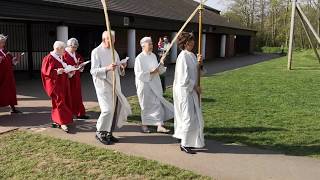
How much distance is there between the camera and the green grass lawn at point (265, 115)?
697cm

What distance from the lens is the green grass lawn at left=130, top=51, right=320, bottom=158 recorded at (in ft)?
22.9

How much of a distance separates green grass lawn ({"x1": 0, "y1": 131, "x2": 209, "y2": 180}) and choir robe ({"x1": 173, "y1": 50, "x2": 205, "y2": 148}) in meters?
0.80

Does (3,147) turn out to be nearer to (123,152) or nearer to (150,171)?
(123,152)

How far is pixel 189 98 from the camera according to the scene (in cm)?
618

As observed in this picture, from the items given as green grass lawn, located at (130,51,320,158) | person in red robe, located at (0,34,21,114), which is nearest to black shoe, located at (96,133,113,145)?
green grass lawn, located at (130,51,320,158)

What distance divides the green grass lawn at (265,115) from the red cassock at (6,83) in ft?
9.09

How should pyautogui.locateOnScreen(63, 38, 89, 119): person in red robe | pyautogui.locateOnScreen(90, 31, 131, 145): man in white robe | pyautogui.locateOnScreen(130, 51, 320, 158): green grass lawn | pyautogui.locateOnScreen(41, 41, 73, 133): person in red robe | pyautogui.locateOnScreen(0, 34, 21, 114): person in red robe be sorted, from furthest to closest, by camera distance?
pyautogui.locateOnScreen(0, 34, 21, 114): person in red robe, pyautogui.locateOnScreen(63, 38, 89, 119): person in red robe, pyautogui.locateOnScreen(41, 41, 73, 133): person in red robe, pyautogui.locateOnScreen(130, 51, 320, 158): green grass lawn, pyautogui.locateOnScreen(90, 31, 131, 145): man in white robe

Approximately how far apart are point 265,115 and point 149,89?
10.7 feet

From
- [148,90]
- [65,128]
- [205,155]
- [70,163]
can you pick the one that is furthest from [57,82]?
[205,155]

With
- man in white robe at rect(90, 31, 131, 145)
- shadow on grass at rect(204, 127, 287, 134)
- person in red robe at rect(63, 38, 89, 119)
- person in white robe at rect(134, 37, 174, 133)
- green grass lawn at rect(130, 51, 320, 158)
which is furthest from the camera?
person in red robe at rect(63, 38, 89, 119)

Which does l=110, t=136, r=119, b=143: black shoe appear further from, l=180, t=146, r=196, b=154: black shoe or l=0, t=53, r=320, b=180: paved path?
l=180, t=146, r=196, b=154: black shoe

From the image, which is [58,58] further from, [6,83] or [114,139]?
[6,83]

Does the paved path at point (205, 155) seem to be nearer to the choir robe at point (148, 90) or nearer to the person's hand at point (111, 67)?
the choir robe at point (148, 90)

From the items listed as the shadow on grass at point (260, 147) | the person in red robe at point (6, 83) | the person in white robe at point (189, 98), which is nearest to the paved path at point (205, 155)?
the shadow on grass at point (260, 147)
